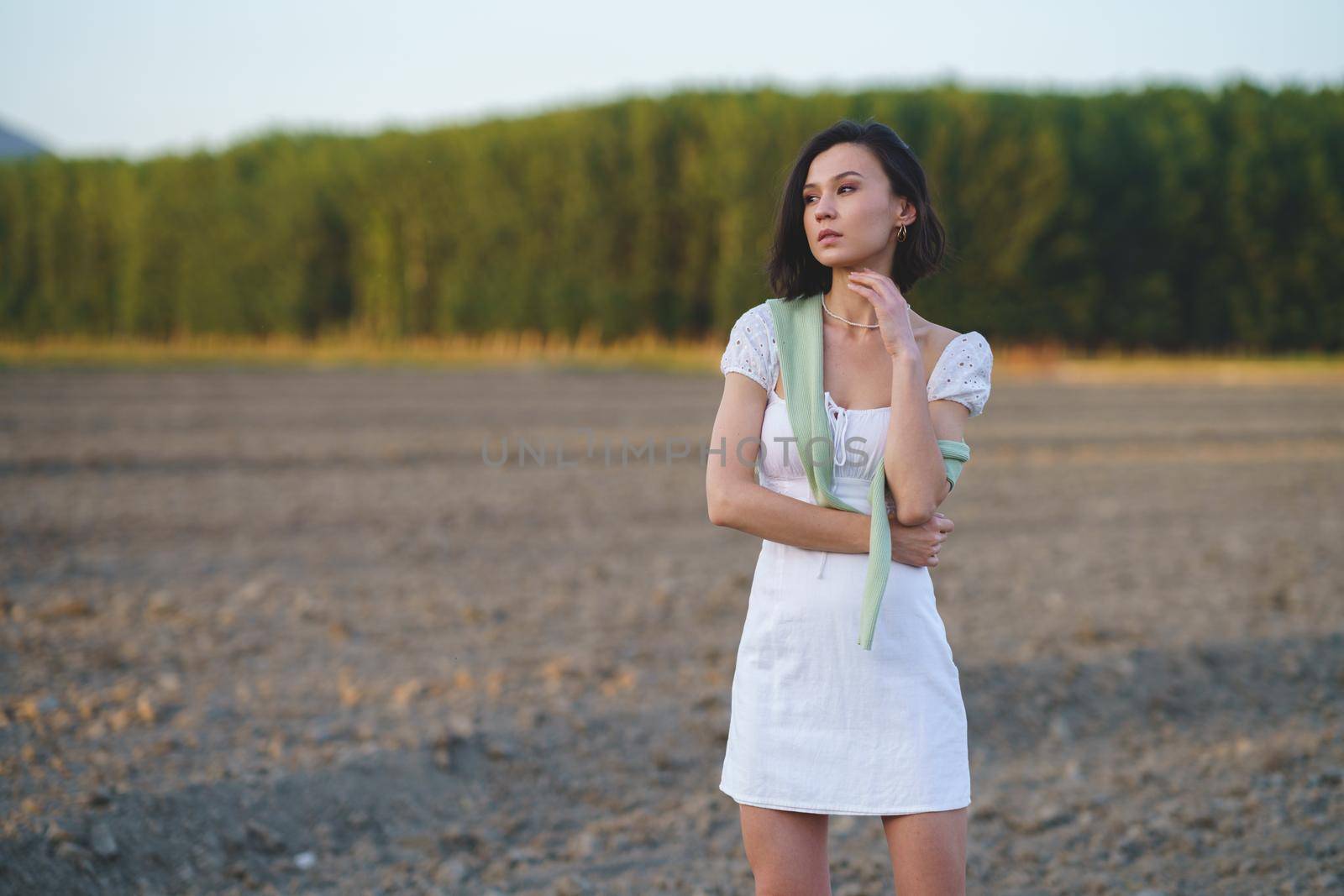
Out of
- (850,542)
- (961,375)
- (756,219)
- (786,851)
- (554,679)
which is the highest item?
(756,219)

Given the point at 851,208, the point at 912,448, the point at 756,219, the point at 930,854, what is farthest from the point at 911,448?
the point at 756,219

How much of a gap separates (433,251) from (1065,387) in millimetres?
14575

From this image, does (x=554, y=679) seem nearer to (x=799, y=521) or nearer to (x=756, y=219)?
(x=799, y=521)

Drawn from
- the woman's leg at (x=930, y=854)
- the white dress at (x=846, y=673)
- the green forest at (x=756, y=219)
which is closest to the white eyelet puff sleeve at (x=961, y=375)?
the white dress at (x=846, y=673)

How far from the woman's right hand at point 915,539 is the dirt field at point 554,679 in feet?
5.58

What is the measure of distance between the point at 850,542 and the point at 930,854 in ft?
1.75

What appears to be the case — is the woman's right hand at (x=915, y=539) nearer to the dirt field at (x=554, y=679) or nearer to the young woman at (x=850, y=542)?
the young woman at (x=850, y=542)

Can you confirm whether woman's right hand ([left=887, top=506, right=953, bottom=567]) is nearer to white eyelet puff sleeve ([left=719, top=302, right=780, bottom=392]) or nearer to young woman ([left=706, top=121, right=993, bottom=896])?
young woman ([left=706, top=121, right=993, bottom=896])

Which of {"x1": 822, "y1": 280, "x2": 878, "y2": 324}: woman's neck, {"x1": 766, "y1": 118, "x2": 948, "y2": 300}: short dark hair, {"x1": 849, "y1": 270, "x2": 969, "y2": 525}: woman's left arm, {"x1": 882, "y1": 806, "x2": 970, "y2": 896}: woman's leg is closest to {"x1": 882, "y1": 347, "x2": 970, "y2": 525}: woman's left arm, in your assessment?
{"x1": 849, "y1": 270, "x2": 969, "y2": 525}: woman's left arm

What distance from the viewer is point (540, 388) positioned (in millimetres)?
19562

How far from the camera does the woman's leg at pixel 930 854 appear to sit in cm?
210

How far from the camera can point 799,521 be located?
7.07 ft

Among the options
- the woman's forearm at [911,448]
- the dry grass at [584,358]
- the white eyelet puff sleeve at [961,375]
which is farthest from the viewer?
the dry grass at [584,358]

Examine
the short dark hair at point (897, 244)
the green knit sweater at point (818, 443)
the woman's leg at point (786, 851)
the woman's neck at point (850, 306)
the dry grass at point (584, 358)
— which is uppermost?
the short dark hair at point (897, 244)
